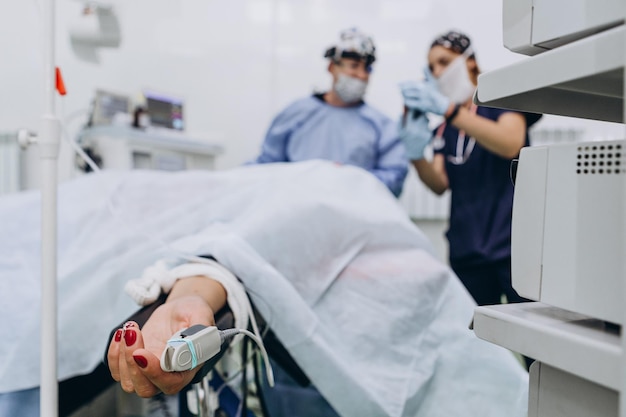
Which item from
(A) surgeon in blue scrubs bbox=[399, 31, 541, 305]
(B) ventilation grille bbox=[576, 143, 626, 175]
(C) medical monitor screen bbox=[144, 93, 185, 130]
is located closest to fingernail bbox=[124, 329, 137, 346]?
(B) ventilation grille bbox=[576, 143, 626, 175]

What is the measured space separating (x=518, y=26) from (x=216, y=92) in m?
2.27

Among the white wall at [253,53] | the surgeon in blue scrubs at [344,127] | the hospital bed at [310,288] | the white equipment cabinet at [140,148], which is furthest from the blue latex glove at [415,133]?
the white equipment cabinet at [140,148]

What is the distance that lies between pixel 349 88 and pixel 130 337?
1459 mm

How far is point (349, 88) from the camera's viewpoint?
1.83 meters

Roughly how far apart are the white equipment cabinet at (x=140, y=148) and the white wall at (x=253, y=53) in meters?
0.38

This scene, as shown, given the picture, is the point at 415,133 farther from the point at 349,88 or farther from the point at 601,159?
the point at 601,159

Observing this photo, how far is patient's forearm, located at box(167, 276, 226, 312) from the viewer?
679 millimetres

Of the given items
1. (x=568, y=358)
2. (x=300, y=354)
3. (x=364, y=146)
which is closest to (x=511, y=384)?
(x=300, y=354)

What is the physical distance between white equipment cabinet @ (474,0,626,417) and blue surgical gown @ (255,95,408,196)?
1.25 meters

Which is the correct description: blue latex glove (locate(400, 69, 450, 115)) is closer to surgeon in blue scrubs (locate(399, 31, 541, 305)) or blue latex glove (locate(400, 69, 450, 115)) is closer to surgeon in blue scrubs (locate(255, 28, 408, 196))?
surgeon in blue scrubs (locate(399, 31, 541, 305))

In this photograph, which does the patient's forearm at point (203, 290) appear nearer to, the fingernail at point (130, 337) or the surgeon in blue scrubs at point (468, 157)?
the fingernail at point (130, 337)

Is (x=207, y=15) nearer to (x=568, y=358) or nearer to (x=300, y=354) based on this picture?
(x=300, y=354)

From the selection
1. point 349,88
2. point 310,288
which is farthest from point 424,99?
point 310,288

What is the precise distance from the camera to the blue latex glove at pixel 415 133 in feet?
5.08
